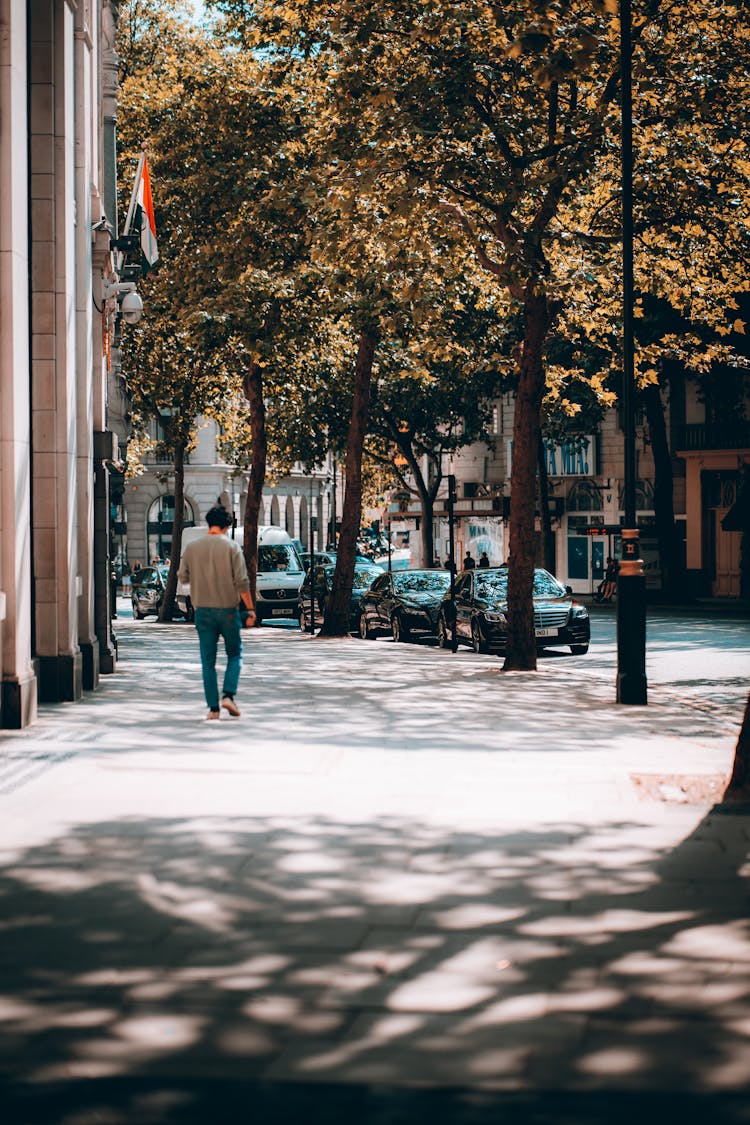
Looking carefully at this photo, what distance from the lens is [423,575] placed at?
32312 mm

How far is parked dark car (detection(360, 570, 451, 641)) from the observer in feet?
101

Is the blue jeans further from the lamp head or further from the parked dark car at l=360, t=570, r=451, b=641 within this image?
the parked dark car at l=360, t=570, r=451, b=641

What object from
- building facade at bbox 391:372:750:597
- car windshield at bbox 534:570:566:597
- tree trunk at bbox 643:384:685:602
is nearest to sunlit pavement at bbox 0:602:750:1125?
car windshield at bbox 534:570:566:597

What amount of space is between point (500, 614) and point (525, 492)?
561cm

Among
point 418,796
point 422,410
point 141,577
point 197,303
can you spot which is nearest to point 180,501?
point 141,577

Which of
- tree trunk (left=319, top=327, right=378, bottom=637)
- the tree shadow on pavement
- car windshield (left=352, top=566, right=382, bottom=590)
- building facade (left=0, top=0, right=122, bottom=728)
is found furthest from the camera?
car windshield (left=352, top=566, right=382, bottom=590)

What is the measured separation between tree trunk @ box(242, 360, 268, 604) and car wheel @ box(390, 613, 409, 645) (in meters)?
4.15

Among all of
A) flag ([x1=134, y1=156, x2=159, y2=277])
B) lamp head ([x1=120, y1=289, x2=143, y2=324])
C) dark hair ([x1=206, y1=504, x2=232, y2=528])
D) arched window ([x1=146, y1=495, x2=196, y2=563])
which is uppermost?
flag ([x1=134, y1=156, x2=159, y2=277])

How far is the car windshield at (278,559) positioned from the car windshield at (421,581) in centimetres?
1071

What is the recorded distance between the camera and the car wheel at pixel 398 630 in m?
30.8

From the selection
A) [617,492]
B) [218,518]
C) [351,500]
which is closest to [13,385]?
[218,518]

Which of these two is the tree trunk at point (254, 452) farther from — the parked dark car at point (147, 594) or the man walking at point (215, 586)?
the man walking at point (215, 586)

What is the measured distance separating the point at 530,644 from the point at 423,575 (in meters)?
11.2

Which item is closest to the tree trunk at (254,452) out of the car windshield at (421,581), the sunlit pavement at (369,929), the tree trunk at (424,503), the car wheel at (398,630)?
the car windshield at (421,581)
